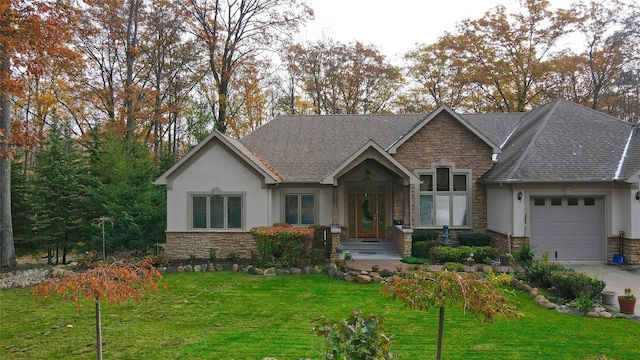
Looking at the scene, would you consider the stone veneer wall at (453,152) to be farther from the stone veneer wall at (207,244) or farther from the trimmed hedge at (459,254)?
the stone veneer wall at (207,244)

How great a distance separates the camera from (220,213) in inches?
602

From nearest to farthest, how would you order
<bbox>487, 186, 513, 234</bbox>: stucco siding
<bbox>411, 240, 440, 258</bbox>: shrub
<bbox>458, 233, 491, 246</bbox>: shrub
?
<bbox>487, 186, 513, 234</bbox>: stucco siding → <bbox>411, 240, 440, 258</bbox>: shrub → <bbox>458, 233, 491, 246</bbox>: shrub

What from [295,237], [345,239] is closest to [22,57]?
[295,237]

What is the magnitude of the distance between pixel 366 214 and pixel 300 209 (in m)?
2.74

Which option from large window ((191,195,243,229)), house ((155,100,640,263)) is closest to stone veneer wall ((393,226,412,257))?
house ((155,100,640,263))

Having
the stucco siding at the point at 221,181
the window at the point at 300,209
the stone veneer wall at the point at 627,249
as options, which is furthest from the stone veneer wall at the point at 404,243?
the stone veneer wall at the point at 627,249

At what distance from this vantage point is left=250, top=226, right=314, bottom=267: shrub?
524 inches

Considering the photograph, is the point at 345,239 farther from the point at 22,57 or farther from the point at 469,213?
the point at 22,57

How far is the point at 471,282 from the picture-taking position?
443cm

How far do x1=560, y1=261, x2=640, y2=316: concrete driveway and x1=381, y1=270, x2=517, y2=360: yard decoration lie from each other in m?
6.56

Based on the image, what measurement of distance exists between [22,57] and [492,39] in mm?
26074

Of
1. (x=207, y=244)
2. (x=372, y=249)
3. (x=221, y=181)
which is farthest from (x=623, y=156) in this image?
(x=207, y=244)

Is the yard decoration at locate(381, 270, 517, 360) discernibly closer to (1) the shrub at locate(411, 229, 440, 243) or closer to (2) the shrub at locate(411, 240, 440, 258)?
(2) the shrub at locate(411, 240, 440, 258)

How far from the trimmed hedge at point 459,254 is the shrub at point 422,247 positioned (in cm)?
51
